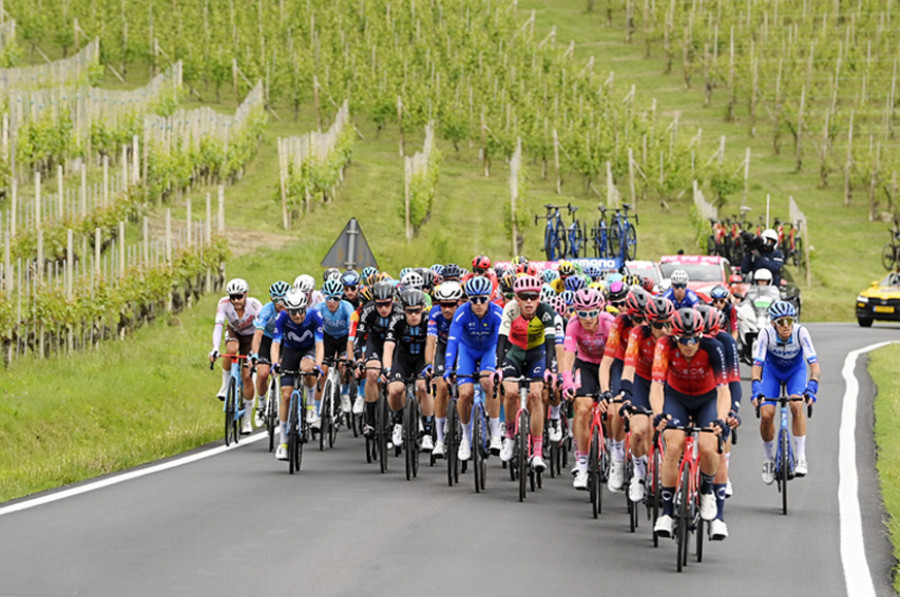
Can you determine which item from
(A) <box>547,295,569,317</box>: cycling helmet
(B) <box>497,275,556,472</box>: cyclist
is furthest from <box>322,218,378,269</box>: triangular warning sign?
(B) <box>497,275,556,472</box>: cyclist

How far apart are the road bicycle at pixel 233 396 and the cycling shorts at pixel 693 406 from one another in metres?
7.98

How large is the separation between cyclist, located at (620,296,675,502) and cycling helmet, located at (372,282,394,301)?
156 inches

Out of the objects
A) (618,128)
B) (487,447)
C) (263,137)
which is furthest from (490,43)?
(487,447)

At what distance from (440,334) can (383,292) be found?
835 mm

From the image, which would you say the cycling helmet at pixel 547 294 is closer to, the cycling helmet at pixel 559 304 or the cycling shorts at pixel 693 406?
the cycling helmet at pixel 559 304

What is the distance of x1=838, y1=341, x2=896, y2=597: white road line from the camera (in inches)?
409

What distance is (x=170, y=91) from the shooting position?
63.5 m

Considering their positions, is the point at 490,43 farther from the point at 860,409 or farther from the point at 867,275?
the point at 860,409

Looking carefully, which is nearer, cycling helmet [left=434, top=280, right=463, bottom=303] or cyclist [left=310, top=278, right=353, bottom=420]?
cycling helmet [left=434, top=280, right=463, bottom=303]

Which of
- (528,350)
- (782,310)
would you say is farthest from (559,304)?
(782,310)

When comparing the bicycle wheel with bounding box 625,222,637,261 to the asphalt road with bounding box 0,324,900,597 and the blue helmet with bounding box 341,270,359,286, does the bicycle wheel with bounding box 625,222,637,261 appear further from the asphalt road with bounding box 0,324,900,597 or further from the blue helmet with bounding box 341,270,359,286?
the asphalt road with bounding box 0,324,900,597

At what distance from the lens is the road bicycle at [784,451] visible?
1413cm

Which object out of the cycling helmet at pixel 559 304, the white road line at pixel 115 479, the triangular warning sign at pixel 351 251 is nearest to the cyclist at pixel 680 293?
the cycling helmet at pixel 559 304

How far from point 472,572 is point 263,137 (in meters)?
63.2
